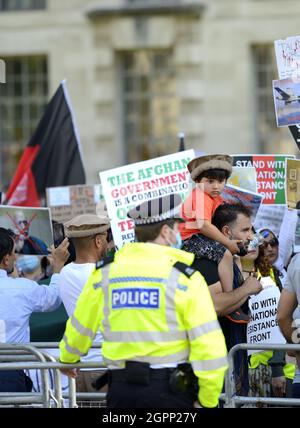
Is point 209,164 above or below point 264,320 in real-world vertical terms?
above

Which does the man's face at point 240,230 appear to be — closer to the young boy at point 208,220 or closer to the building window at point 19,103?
the young boy at point 208,220

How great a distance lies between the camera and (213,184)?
7328 mm

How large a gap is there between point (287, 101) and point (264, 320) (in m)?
1.37

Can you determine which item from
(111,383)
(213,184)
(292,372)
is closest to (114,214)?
(213,184)

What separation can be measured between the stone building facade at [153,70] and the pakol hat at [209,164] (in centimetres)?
1399

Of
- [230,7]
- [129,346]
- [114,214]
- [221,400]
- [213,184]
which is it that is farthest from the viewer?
[230,7]

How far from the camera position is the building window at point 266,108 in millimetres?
22031

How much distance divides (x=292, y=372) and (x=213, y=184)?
1.29 m

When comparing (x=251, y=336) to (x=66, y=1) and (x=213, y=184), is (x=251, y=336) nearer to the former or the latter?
→ (x=213, y=184)

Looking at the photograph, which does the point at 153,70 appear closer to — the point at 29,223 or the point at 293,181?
the point at 29,223

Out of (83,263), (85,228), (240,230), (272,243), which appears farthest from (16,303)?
(272,243)

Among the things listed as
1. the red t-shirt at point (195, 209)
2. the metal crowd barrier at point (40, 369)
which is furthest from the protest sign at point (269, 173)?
the metal crowd barrier at point (40, 369)

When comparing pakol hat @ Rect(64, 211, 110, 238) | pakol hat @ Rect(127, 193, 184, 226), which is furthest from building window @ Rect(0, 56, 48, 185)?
pakol hat @ Rect(127, 193, 184, 226)

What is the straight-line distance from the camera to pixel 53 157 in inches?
448
